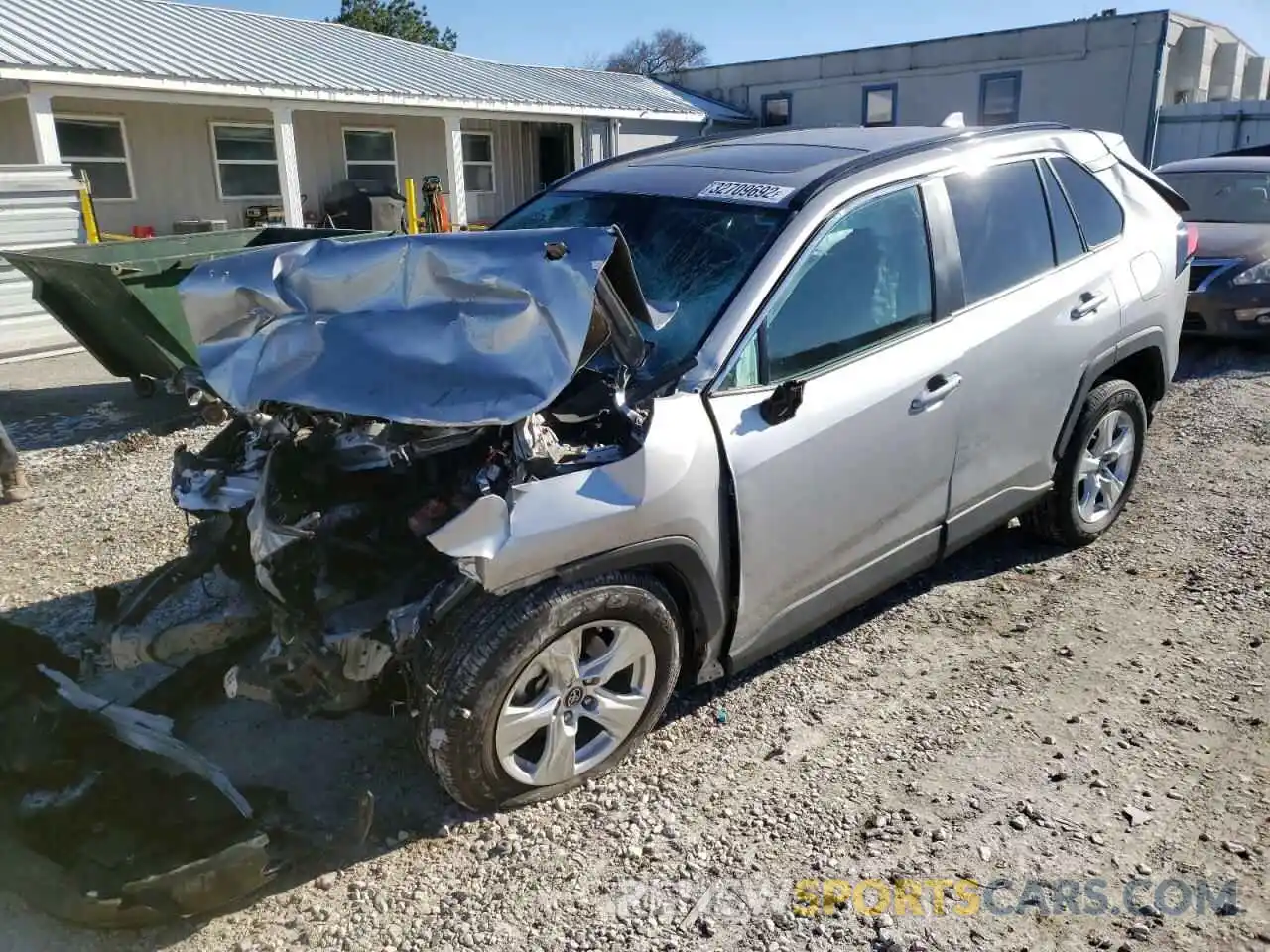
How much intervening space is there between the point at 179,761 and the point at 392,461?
3.56 ft

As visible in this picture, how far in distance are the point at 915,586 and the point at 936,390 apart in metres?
1.23

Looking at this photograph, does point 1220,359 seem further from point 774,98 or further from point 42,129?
point 774,98

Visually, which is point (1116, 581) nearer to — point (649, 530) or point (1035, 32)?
point (649, 530)

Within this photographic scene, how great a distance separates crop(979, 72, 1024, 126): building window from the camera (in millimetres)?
19828

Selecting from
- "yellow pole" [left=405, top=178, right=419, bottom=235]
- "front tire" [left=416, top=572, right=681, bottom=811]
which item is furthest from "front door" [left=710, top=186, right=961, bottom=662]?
"yellow pole" [left=405, top=178, right=419, bottom=235]

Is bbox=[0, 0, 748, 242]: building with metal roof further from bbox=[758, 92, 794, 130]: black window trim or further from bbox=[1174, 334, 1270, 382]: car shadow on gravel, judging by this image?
bbox=[1174, 334, 1270, 382]: car shadow on gravel

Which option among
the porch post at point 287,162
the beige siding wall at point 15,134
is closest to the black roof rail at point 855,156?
the porch post at point 287,162

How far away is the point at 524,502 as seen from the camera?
8.61 feet

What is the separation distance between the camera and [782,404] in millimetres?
3014

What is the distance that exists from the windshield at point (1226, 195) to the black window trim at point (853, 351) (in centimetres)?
692

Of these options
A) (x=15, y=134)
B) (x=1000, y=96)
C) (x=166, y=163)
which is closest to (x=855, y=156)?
(x=15, y=134)

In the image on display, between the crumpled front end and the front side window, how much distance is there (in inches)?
15.9

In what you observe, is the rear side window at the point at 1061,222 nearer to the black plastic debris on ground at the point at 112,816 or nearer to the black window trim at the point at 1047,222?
the black window trim at the point at 1047,222

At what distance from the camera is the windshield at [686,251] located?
3.18 meters
